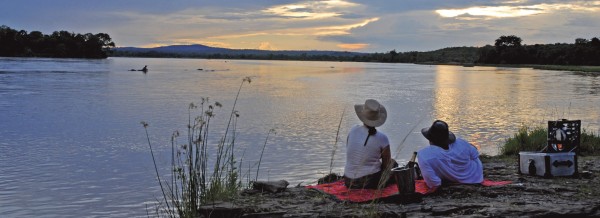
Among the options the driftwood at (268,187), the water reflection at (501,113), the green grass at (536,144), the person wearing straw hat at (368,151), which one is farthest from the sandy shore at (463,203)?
the water reflection at (501,113)

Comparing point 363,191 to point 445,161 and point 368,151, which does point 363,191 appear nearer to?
point 368,151

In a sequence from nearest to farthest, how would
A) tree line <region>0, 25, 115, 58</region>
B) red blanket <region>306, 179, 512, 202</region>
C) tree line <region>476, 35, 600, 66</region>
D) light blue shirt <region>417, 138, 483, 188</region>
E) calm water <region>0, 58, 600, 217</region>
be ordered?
red blanket <region>306, 179, 512, 202</region>, light blue shirt <region>417, 138, 483, 188</region>, calm water <region>0, 58, 600, 217</region>, tree line <region>476, 35, 600, 66</region>, tree line <region>0, 25, 115, 58</region>

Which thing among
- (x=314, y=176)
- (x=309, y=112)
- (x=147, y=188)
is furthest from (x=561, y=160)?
(x=309, y=112)

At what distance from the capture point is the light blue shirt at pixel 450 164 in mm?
7605

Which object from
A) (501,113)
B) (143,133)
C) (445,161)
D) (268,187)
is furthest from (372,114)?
(501,113)

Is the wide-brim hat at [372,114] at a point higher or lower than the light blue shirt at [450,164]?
higher

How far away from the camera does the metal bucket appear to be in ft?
22.5

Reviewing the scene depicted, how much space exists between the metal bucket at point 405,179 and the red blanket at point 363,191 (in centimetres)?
21

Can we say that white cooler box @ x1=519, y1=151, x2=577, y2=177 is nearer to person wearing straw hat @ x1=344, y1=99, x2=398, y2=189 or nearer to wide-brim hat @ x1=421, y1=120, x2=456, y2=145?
wide-brim hat @ x1=421, y1=120, x2=456, y2=145

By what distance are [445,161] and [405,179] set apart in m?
0.96

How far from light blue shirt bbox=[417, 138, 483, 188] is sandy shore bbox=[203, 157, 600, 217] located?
13 centimetres

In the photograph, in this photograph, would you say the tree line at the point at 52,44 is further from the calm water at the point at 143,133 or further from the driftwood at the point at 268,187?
the driftwood at the point at 268,187

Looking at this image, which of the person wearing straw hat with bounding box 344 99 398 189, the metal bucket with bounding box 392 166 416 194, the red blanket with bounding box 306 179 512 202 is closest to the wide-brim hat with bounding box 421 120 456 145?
the red blanket with bounding box 306 179 512 202

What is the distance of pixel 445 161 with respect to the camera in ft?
25.3
